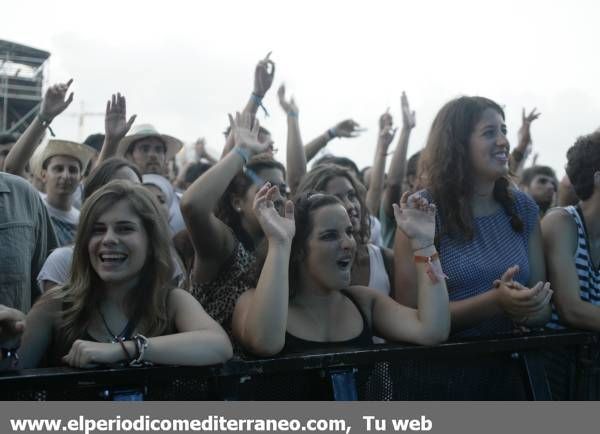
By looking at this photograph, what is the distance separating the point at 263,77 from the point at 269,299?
258 cm

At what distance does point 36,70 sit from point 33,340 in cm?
2883

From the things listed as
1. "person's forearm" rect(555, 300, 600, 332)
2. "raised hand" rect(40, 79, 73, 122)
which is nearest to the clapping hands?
"person's forearm" rect(555, 300, 600, 332)

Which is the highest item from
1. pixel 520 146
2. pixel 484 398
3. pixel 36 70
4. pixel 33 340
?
pixel 36 70

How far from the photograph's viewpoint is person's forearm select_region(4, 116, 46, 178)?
4151 millimetres

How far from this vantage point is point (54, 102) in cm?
419

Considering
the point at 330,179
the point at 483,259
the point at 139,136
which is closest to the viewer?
the point at 483,259

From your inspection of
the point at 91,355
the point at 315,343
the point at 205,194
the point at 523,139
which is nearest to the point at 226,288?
the point at 205,194

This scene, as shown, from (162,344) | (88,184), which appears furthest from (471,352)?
(88,184)

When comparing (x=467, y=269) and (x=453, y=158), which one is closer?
(x=467, y=269)

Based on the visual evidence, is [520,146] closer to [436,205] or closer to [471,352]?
[436,205]

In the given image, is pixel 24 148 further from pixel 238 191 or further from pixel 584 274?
pixel 584 274

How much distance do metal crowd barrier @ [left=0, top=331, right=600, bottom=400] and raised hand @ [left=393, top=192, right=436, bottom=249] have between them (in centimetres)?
51

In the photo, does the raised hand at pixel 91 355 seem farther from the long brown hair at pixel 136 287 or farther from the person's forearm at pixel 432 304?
the person's forearm at pixel 432 304

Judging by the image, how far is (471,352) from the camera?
2.28m
